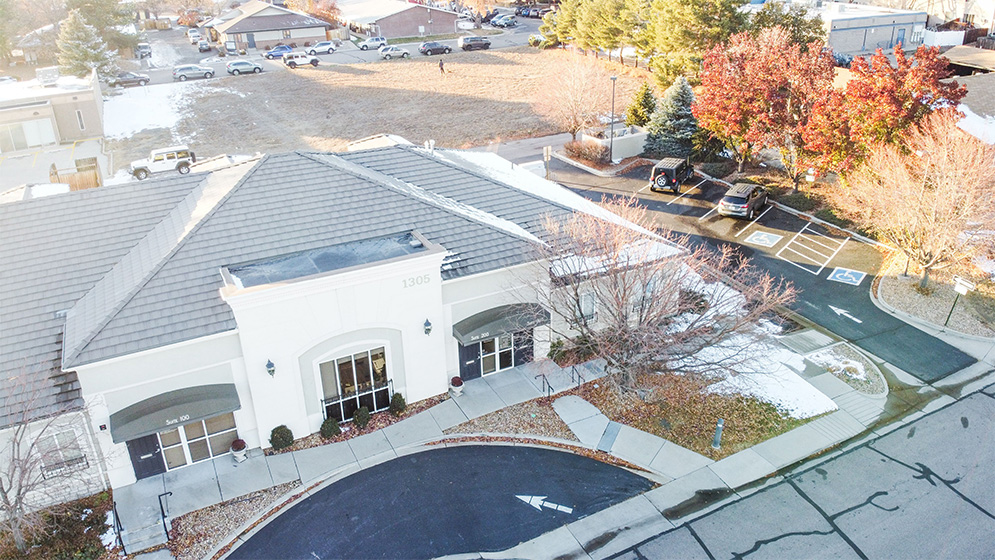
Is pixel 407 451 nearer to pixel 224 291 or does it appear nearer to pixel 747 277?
pixel 224 291

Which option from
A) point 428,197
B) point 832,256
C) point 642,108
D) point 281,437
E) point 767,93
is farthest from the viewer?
point 642,108

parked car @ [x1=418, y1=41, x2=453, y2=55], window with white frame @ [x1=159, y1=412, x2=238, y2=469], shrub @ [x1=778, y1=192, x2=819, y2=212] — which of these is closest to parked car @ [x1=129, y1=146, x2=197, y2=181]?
window with white frame @ [x1=159, y1=412, x2=238, y2=469]

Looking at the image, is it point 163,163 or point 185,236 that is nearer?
point 185,236

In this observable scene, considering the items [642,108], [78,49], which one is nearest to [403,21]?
[78,49]

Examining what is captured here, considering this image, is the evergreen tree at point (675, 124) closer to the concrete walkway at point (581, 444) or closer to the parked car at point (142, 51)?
the concrete walkway at point (581, 444)

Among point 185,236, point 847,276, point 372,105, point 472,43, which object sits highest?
point 472,43

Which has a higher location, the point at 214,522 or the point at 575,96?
the point at 575,96

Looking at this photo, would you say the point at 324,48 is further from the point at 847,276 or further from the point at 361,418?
the point at 361,418
